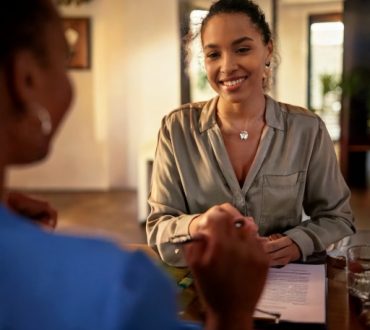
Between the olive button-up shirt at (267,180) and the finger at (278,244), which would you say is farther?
the olive button-up shirt at (267,180)

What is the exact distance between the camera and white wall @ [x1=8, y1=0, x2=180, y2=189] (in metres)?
6.11

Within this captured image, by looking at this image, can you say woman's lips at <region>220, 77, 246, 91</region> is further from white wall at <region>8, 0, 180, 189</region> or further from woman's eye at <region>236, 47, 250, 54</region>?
white wall at <region>8, 0, 180, 189</region>

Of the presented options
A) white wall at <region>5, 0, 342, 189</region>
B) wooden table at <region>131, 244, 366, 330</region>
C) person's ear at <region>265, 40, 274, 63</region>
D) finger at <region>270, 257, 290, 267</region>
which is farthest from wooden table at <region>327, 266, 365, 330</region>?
white wall at <region>5, 0, 342, 189</region>

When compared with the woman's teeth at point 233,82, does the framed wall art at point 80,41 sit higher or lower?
higher

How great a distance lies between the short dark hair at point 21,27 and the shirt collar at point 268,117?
114 centimetres

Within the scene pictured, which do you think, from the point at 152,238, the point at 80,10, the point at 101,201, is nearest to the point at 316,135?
the point at 152,238

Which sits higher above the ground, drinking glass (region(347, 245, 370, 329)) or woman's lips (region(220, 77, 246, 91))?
woman's lips (region(220, 77, 246, 91))

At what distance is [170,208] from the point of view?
1.55 meters

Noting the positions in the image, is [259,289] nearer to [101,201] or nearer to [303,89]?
[101,201]

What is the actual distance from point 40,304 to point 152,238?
1.06m

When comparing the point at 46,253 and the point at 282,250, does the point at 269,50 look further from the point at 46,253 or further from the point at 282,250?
the point at 46,253

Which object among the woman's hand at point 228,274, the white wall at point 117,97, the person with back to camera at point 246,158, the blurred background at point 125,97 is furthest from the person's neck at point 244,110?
the white wall at point 117,97

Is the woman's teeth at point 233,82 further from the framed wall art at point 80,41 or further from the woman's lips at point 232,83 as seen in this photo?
the framed wall art at point 80,41

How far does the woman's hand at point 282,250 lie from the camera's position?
1.35m
